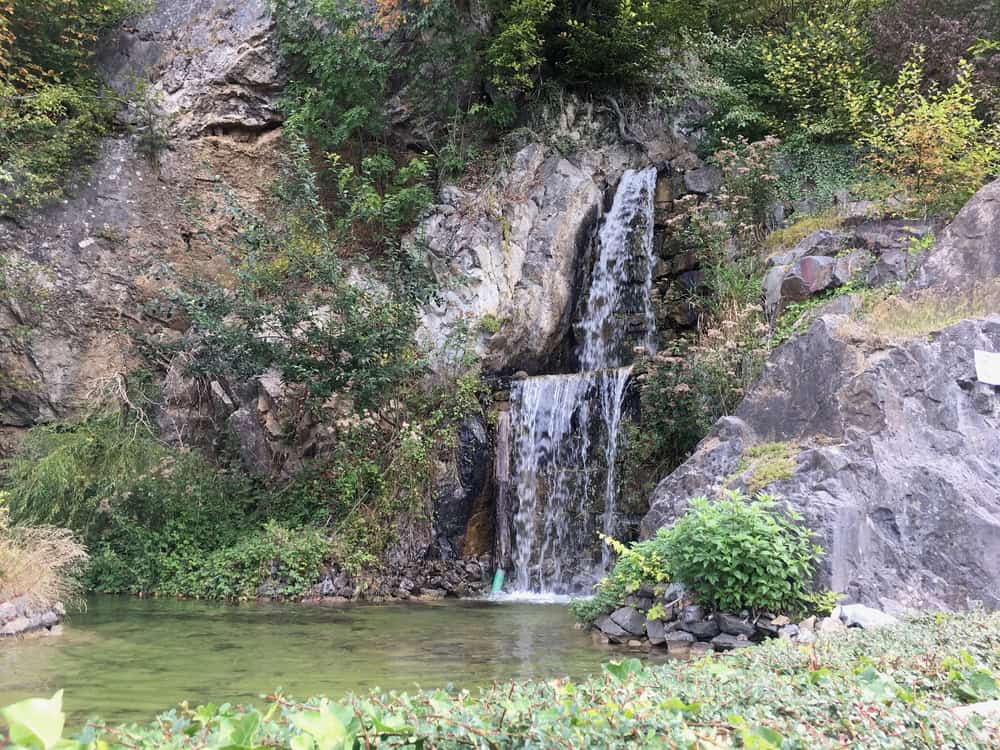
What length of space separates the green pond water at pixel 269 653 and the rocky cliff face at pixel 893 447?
2063mm

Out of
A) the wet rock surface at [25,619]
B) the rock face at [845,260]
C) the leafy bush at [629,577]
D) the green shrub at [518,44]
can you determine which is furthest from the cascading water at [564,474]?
the green shrub at [518,44]

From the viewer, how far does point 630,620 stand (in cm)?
682

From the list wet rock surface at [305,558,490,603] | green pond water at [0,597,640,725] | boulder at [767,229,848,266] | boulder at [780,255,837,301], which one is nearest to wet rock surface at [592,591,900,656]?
green pond water at [0,597,640,725]

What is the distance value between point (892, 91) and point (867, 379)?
7198 mm

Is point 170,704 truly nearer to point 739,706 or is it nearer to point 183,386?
point 739,706

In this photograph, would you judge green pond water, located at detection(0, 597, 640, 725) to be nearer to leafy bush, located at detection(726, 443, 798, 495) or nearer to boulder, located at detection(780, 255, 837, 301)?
leafy bush, located at detection(726, 443, 798, 495)

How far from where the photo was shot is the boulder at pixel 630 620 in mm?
6746

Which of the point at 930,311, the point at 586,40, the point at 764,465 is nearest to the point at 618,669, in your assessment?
the point at 764,465

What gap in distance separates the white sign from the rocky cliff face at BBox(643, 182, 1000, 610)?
55mm

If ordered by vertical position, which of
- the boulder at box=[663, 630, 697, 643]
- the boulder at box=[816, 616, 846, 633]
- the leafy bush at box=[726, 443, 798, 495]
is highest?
the leafy bush at box=[726, 443, 798, 495]

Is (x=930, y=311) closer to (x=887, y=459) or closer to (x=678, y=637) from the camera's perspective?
(x=887, y=459)

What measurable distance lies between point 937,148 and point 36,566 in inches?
450

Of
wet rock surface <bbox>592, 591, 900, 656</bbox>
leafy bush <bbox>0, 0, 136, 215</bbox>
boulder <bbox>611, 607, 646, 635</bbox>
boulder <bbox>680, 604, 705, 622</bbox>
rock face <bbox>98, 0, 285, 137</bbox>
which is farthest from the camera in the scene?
rock face <bbox>98, 0, 285, 137</bbox>

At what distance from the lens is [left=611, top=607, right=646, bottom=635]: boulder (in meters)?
6.75
